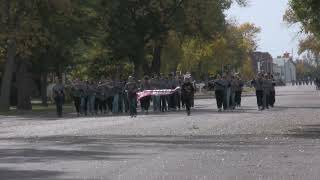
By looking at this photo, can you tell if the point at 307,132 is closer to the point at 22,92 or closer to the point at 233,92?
the point at 233,92

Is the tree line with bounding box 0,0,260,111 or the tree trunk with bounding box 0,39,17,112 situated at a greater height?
the tree line with bounding box 0,0,260,111

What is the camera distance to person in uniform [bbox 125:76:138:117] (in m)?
32.8

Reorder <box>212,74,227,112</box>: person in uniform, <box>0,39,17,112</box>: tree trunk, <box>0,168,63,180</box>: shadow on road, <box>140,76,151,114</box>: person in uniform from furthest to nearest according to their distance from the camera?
1. <box>0,39,17,112</box>: tree trunk
2. <box>140,76,151,114</box>: person in uniform
3. <box>212,74,227,112</box>: person in uniform
4. <box>0,168,63,180</box>: shadow on road

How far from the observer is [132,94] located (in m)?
33.4

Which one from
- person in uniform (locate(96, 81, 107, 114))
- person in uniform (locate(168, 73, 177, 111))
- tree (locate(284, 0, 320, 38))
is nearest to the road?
tree (locate(284, 0, 320, 38))

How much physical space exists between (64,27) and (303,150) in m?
32.3

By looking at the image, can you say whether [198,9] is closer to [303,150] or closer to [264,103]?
[264,103]

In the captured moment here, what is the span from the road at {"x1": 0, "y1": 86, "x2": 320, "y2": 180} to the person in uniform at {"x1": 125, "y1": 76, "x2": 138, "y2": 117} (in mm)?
7206

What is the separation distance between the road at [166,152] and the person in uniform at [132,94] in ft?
23.6

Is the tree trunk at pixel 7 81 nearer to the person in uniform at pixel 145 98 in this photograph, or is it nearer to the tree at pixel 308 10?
the person in uniform at pixel 145 98

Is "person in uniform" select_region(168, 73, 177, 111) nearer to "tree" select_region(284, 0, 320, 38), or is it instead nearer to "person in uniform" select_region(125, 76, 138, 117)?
"person in uniform" select_region(125, 76, 138, 117)

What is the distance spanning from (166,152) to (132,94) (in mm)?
17106

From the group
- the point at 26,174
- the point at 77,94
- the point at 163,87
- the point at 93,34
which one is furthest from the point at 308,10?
the point at 93,34

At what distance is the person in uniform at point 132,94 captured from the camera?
108 feet
